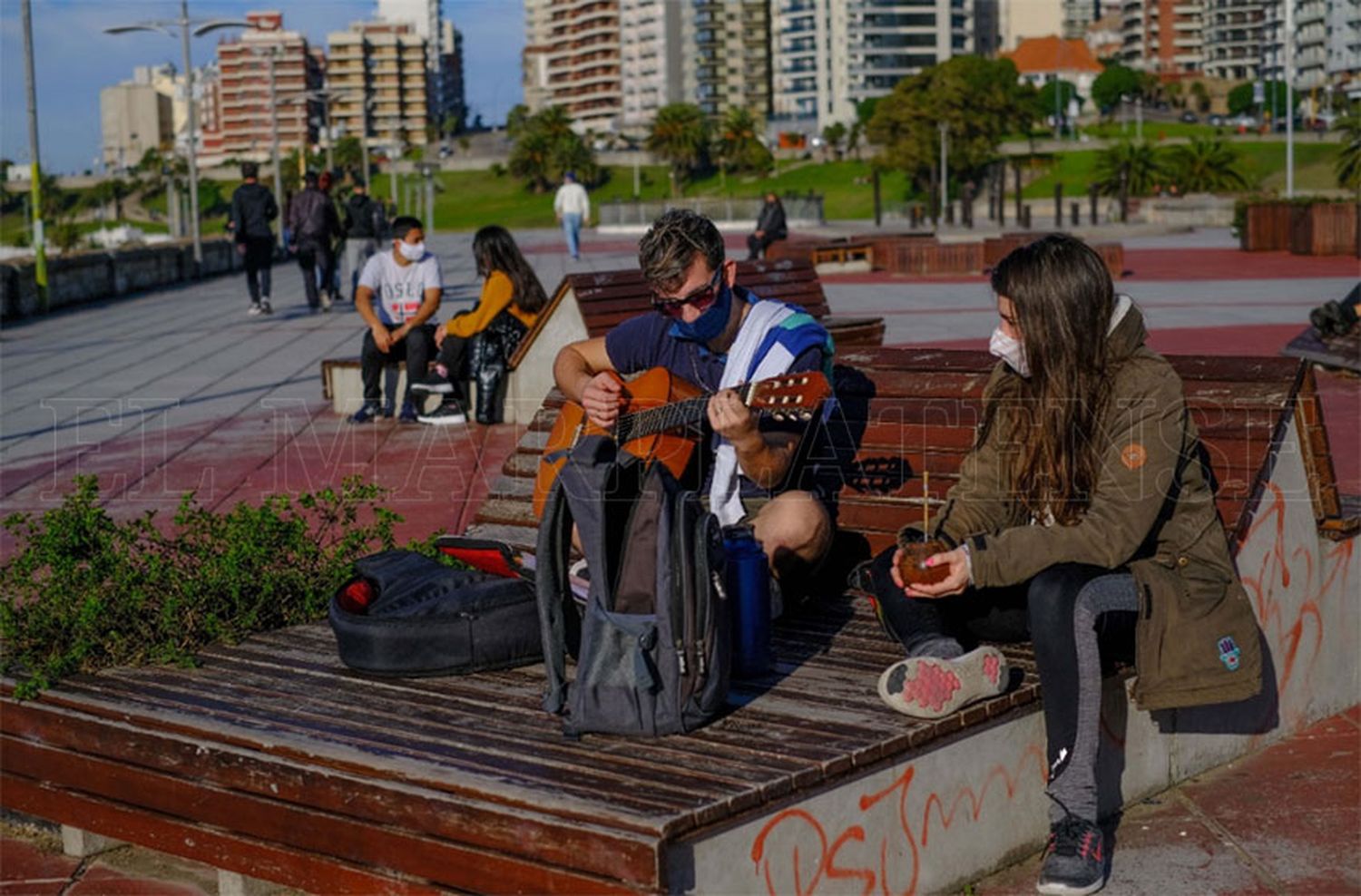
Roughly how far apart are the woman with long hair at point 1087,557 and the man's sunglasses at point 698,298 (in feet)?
3.25

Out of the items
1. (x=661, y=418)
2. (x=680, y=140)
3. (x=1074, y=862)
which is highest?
(x=680, y=140)

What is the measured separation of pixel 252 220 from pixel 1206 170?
64.3 meters

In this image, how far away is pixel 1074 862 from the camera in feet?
14.2

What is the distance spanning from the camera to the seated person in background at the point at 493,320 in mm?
12156

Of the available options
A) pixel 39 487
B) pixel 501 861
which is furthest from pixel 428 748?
pixel 39 487

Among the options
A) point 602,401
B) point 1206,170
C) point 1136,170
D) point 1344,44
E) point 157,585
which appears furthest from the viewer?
point 1344,44

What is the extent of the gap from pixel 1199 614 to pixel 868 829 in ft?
3.39

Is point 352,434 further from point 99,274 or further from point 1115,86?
point 1115,86

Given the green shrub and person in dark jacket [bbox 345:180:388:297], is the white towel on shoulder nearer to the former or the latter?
the green shrub

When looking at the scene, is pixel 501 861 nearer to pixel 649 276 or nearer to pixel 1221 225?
pixel 649 276

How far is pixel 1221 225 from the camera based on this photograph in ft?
207

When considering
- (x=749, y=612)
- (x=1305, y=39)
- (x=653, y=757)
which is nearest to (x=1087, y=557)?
(x=749, y=612)

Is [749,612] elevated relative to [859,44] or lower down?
lower down

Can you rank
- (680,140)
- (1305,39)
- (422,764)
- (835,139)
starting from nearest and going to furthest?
(422,764) < (680,140) < (835,139) < (1305,39)
